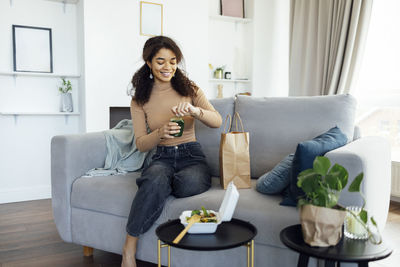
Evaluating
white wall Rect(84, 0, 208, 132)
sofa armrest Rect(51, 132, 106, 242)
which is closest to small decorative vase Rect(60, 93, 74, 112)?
white wall Rect(84, 0, 208, 132)

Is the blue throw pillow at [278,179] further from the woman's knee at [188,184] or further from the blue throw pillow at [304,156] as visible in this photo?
the woman's knee at [188,184]

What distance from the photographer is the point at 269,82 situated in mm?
4188

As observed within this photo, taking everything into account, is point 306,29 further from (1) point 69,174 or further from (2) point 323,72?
(1) point 69,174

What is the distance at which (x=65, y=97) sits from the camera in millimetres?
3377

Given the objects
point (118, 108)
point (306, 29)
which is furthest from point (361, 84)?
point (118, 108)

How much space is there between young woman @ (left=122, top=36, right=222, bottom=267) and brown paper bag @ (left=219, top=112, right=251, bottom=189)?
118 mm

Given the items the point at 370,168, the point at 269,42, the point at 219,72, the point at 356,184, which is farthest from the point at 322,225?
the point at 269,42

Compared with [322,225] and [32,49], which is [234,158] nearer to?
[322,225]

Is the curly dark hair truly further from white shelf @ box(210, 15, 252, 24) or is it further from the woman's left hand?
white shelf @ box(210, 15, 252, 24)

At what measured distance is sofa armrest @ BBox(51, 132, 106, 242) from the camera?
1979mm

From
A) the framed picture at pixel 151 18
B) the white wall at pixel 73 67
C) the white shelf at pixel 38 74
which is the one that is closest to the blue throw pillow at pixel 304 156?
the white wall at pixel 73 67

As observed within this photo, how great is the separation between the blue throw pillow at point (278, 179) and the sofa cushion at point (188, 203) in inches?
1.3

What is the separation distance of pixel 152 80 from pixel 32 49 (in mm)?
1750

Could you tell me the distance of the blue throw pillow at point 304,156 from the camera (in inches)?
57.2
